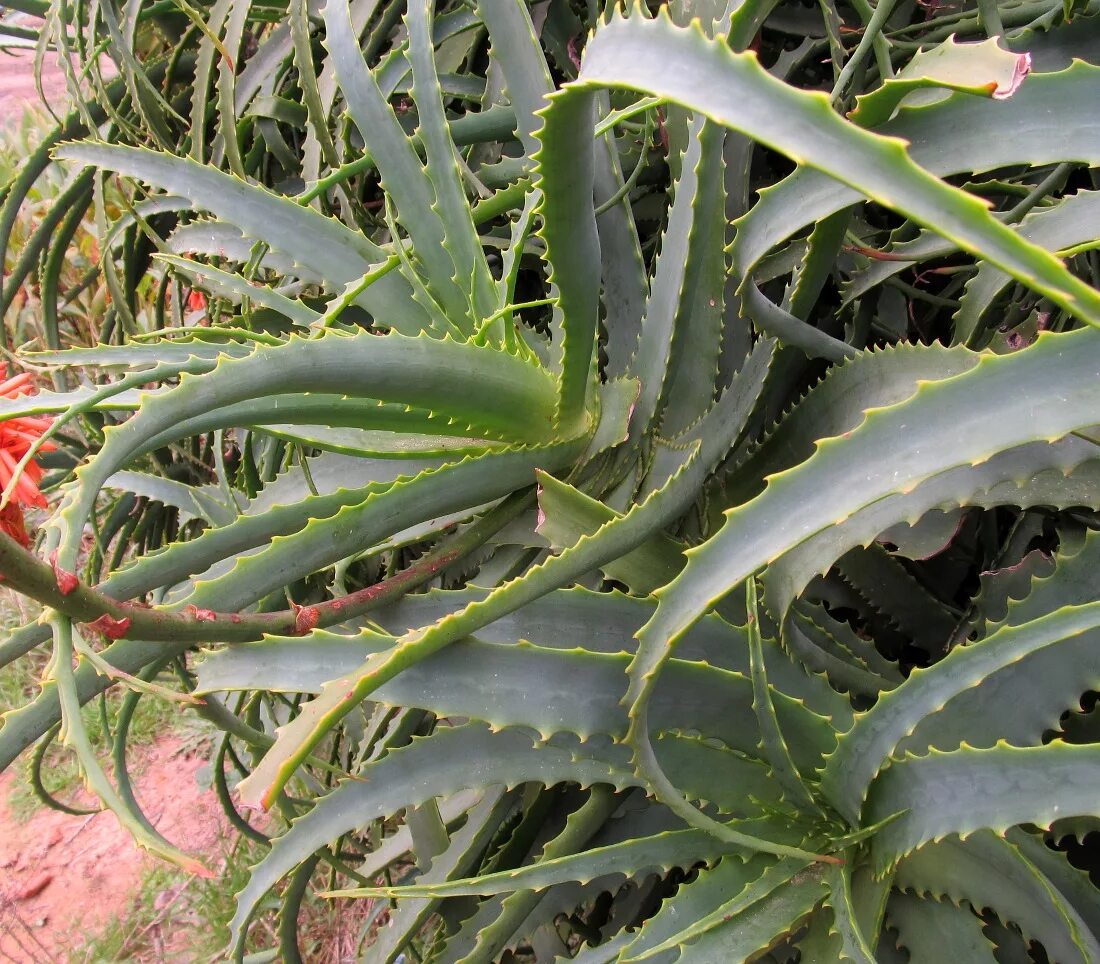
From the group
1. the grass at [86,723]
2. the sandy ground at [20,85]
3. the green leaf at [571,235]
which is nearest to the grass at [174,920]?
the grass at [86,723]

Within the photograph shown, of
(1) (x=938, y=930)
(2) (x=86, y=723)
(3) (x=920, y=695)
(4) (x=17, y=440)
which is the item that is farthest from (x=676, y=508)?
(2) (x=86, y=723)

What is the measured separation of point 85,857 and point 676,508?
167 cm

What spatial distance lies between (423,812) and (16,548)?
0.43 metres

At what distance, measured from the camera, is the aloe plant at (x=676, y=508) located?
0.40 meters

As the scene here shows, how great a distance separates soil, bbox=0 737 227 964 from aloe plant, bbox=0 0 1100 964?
3.58 ft

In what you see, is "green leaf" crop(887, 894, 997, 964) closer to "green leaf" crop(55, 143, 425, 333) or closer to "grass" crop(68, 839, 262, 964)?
"green leaf" crop(55, 143, 425, 333)

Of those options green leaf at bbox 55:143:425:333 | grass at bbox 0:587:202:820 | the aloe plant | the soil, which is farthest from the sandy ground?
the aloe plant

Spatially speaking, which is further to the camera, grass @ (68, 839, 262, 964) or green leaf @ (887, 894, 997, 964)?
grass @ (68, 839, 262, 964)

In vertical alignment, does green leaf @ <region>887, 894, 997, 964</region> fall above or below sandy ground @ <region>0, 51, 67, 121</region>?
below

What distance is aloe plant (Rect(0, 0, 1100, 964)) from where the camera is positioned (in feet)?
1.32

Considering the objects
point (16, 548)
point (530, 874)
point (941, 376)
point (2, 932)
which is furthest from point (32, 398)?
point (2, 932)

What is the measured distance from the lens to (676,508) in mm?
572

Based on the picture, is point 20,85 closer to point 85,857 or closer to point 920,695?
point 85,857

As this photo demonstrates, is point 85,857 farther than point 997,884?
Yes
